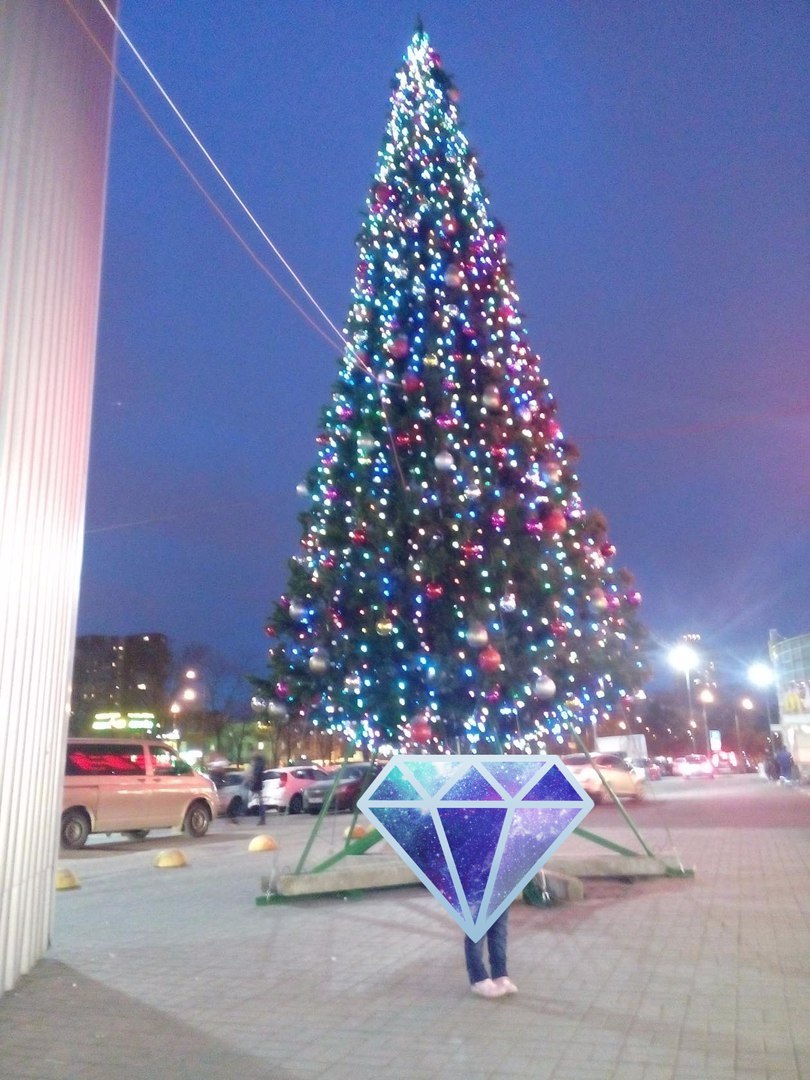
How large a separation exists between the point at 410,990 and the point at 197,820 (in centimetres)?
1556

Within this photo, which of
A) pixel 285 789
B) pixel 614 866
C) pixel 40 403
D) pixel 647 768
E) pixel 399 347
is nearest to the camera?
pixel 40 403

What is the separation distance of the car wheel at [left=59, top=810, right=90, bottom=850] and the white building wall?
11.3 metres

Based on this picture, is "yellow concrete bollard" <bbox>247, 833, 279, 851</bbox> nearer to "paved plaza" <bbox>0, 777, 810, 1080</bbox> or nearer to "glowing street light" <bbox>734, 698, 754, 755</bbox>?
"paved plaza" <bbox>0, 777, 810, 1080</bbox>

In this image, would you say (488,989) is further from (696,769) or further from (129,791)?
(696,769)

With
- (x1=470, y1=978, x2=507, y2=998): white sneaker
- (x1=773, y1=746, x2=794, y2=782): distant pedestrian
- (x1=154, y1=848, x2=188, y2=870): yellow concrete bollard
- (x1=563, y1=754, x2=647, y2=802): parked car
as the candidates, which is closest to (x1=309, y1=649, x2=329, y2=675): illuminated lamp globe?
(x1=154, y1=848, x2=188, y2=870): yellow concrete bollard

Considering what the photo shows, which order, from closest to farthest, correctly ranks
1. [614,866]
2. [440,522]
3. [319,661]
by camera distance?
1. [614,866]
2. [440,522]
3. [319,661]

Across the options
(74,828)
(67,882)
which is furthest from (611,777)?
(67,882)

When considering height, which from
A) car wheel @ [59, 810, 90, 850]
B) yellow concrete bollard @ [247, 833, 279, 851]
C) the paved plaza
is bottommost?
the paved plaza

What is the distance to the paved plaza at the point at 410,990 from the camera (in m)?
5.57

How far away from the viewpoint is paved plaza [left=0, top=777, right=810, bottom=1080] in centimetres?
557

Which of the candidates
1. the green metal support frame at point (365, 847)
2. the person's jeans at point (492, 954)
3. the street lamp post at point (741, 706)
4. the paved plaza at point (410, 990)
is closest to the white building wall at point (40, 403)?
the paved plaza at point (410, 990)

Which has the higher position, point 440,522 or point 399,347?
point 399,347
